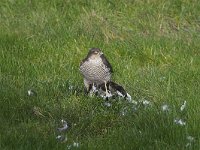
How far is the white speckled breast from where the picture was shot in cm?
595

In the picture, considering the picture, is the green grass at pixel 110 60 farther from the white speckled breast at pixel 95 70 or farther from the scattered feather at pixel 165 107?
the white speckled breast at pixel 95 70

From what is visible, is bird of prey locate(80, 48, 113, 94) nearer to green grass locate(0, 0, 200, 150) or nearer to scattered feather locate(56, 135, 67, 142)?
green grass locate(0, 0, 200, 150)

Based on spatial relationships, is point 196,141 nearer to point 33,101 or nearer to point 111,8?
point 33,101

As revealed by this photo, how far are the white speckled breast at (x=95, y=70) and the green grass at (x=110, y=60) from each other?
8.6 inches

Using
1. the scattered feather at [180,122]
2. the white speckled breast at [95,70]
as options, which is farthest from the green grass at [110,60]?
the white speckled breast at [95,70]

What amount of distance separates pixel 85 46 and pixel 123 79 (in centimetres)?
129

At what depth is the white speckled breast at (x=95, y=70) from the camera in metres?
5.95

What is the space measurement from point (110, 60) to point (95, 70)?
67.4 inches

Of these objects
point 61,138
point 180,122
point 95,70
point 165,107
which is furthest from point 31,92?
point 180,122

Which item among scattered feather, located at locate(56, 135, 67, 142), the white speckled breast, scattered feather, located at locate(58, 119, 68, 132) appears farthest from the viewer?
the white speckled breast

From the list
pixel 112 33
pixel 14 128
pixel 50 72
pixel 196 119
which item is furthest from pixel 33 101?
pixel 112 33

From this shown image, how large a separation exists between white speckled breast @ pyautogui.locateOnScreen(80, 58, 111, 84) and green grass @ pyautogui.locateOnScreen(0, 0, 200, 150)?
0.71ft

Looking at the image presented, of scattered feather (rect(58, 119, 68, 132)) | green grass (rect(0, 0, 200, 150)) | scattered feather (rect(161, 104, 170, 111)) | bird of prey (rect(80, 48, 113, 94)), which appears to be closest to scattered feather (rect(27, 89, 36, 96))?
green grass (rect(0, 0, 200, 150))

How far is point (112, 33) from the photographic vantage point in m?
8.68
